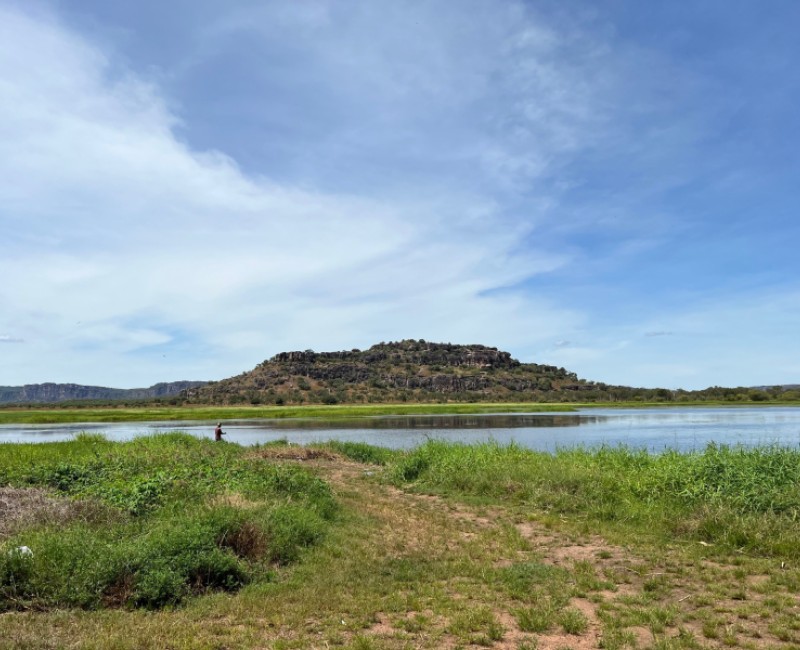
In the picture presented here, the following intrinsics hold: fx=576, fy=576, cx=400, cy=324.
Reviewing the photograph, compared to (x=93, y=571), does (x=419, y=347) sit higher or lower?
higher

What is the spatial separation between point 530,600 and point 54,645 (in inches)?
238

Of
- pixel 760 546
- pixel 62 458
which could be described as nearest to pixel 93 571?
pixel 760 546

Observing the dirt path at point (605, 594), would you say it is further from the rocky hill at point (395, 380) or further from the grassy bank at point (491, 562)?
the rocky hill at point (395, 380)

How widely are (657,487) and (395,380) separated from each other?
428ft

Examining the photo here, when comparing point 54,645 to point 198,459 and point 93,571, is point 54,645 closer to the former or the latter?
point 93,571

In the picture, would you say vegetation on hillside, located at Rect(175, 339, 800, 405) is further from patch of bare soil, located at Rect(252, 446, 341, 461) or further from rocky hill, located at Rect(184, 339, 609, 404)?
patch of bare soil, located at Rect(252, 446, 341, 461)

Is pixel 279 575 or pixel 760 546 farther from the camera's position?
pixel 760 546

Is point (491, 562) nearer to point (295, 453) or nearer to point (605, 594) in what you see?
point (605, 594)

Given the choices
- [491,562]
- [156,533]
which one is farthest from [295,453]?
[491,562]

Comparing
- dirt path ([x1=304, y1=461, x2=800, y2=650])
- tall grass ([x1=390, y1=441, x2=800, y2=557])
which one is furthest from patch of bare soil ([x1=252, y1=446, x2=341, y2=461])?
dirt path ([x1=304, y1=461, x2=800, y2=650])

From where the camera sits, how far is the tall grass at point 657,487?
11.6m

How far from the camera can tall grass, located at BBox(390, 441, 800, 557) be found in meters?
11.6

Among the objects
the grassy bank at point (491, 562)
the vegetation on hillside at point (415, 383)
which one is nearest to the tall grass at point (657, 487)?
the grassy bank at point (491, 562)

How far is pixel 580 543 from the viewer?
11766 mm
